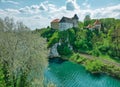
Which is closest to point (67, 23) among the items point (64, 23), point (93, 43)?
point (64, 23)

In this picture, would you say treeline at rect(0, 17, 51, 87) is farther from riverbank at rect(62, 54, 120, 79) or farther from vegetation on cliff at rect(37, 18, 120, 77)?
vegetation on cliff at rect(37, 18, 120, 77)

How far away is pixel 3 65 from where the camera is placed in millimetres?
35562

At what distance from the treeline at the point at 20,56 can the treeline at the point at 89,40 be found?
193 feet

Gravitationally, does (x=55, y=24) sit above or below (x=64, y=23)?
below

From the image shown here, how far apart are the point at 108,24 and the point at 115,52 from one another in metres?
40.8

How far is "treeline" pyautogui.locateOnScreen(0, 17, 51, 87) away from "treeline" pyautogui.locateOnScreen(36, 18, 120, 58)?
5891 centimetres

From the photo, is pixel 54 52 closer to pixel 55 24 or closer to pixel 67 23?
pixel 67 23

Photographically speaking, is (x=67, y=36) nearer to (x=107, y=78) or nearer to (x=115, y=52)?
(x=115, y=52)

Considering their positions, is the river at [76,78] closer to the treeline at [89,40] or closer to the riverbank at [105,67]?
the riverbank at [105,67]

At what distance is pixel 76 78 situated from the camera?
69062mm

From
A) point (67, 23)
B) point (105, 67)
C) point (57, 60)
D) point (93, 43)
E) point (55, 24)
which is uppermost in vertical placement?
point (67, 23)

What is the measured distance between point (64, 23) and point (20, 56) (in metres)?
92.1

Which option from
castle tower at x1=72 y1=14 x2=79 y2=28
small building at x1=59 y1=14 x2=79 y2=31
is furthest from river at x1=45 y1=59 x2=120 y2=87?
castle tower at x1=72 y1=14 x2=79 y2=28

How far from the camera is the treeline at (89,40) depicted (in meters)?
97.6
